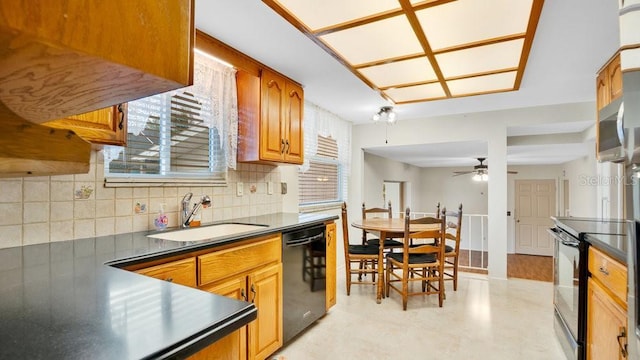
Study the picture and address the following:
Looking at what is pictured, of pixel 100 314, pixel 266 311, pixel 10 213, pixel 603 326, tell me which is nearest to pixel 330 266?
pixel 266 311

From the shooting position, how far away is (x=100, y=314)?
711 mm

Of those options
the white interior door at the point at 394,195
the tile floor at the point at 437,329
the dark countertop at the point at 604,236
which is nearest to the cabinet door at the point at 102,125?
the tile floor at the point at 437,329

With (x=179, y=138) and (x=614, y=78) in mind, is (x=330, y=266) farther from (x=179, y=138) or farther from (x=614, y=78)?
(x=614, y=78)

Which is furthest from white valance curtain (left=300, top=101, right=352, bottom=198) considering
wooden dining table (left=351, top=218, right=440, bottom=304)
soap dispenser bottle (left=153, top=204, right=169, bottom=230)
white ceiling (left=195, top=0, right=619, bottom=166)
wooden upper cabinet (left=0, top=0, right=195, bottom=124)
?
wooden upper cabinet (left=0, top=0, right=195, bottom=124)

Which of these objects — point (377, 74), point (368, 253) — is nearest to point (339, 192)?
point (368, 253)

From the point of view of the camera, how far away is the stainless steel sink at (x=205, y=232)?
1.99 meters

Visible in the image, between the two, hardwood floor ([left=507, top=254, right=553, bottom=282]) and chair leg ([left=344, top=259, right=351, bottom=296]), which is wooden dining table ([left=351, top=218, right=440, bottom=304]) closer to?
chair leg ([left=344, top=259, right=351, bottom=296])

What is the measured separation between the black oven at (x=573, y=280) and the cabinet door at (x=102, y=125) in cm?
256

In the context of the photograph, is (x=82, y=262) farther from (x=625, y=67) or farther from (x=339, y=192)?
(x=339, y=192)

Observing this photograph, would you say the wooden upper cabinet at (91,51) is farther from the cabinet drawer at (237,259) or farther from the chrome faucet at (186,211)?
the chrome faucet at (186,211)

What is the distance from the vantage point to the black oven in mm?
1831

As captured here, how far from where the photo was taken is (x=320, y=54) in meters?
2.40

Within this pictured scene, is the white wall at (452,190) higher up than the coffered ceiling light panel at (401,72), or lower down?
lower down

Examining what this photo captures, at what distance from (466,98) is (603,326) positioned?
2528 millimetres
